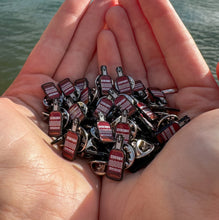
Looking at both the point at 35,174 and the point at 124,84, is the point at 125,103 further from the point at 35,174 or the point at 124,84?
the point at 35,174

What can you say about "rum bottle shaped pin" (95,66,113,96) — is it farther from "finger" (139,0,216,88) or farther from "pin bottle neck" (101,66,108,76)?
"finger" (139,0,216,88)

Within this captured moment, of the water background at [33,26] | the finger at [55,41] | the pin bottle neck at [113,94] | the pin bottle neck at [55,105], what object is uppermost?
the finger at [55,41]

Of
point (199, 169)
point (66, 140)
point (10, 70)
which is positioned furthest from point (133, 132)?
point (10, 70)

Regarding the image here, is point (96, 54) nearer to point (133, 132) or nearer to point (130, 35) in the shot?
point (130, 35)

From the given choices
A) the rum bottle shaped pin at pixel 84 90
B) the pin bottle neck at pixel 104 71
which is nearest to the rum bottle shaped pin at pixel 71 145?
the rum bottle shaped pin at pixel 84 90

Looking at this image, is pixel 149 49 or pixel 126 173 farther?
pixel 149 49

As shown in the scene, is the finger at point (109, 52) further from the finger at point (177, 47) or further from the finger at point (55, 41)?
the finger at point (177, 47)

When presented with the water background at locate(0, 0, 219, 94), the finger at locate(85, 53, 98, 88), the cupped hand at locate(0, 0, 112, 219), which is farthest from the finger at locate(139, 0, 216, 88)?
the water background at locate(0, 0, 219, 94)

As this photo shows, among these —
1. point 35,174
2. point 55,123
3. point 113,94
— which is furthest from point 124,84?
point 35,174

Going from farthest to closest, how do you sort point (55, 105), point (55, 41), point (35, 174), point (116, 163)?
point (55, 41), point (55, 105), point (116, 163), point (35, 174)
